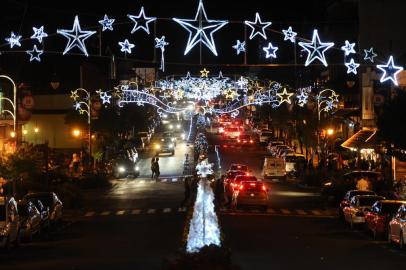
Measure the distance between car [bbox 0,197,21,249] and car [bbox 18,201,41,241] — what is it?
0.50 meters

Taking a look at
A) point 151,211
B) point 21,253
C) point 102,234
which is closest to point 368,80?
point 151,211

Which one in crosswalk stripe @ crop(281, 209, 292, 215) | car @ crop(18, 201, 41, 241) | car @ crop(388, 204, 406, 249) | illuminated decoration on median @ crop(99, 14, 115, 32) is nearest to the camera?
car @ crop(388, 204, 406, 249)

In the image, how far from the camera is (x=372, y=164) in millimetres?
54938

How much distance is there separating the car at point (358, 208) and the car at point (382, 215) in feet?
6.66

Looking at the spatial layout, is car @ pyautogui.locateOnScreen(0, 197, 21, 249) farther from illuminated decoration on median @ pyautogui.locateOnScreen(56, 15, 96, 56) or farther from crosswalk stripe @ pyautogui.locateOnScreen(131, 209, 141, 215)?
crosswalk stripe @ pyautogui.locateOnScreen(131, 209, 141, 215)

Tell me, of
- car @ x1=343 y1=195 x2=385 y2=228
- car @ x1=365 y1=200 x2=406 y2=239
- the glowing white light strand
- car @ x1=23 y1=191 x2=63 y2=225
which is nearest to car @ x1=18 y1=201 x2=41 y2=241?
car @ x1=23 y1=191 x2=63 y2=225

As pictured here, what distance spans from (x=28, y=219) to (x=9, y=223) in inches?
95.5

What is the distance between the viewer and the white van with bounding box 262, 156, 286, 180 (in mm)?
61219

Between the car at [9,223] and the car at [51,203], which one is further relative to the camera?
the car at [51,203]

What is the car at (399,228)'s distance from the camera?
22609 mm

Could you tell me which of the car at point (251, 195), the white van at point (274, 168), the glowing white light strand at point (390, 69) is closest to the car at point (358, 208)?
the glowing white light strand at point (390, 69)

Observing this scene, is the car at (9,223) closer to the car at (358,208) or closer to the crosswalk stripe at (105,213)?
the crosswalk stripe at (105,213)

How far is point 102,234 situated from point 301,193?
79.8 feet

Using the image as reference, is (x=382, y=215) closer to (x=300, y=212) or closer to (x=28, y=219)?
(x=28, y=219)
